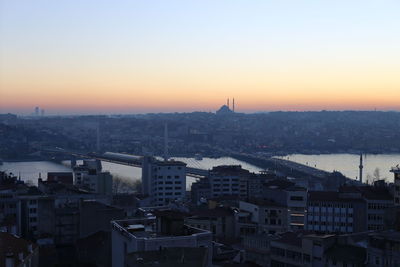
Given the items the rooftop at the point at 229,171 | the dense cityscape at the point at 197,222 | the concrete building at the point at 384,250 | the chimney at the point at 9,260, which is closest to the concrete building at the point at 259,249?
the dense cityscape at the point at 197,222

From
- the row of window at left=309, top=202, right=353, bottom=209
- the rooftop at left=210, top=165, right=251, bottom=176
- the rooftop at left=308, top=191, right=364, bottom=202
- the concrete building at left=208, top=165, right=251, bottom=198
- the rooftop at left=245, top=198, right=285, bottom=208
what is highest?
the rooftop at left=308, top=191, right=364, bottom=202

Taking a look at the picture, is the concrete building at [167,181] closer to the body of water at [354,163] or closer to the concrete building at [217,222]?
the concrete building at [217,222]

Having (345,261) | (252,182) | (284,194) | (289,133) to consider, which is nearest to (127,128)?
(289,133)

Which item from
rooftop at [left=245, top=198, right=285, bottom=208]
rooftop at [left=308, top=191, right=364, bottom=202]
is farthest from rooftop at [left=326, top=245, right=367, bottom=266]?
rooftop at [left=308, top=191, right=364, bottom=202]

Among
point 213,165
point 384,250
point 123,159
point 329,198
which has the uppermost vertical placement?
point 384,250

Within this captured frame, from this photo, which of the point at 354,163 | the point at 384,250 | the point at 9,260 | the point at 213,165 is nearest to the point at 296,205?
the point at 384,250

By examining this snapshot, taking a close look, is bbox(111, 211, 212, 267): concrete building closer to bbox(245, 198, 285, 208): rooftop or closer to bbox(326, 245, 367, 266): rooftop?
bbox(326, 245, 367, 266): rooftop

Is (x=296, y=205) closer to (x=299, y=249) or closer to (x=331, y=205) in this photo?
(x=331, y=205)
